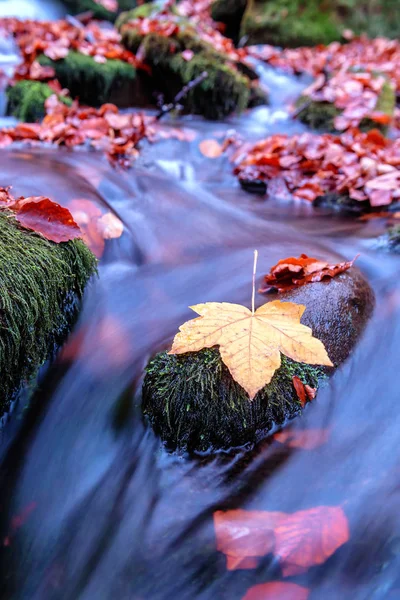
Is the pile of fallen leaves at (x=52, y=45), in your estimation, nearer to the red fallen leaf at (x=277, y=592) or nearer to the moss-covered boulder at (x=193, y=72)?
the moss-covered boulder at (x=193, y=72)

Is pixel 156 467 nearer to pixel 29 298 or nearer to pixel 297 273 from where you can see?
pixel 29 298

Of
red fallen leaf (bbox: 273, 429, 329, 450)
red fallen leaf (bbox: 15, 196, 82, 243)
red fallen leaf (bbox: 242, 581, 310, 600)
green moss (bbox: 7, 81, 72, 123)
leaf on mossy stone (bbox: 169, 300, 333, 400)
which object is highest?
green moss (bbox: 7, 81, 72, 123)

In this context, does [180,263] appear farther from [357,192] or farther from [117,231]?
[357,192]

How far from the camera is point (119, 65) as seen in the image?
5574 millimetres

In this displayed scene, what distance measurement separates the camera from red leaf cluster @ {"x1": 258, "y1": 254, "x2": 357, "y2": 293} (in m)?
2.19

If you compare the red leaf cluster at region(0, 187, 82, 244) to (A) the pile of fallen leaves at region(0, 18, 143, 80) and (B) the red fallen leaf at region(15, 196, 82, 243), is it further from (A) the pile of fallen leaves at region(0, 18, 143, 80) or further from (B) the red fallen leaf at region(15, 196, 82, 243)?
(A) the pile of fallen leaves at region(0, 18, 143, 80)

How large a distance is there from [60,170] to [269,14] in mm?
8347

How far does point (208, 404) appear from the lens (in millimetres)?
1647

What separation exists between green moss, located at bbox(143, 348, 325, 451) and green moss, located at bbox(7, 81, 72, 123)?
3.83m

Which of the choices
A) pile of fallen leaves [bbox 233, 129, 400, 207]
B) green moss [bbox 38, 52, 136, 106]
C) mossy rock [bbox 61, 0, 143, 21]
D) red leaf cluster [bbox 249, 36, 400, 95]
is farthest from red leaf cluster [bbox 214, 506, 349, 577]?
mossy rock [bbox 61, 0, 143, 21]

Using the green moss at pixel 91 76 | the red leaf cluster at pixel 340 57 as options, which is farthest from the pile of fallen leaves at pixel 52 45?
the red leaf cluster at pixel 340 57

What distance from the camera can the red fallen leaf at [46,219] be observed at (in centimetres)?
194

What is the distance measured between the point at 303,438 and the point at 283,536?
0.40m

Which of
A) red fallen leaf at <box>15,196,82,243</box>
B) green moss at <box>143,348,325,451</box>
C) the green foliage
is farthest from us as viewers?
the green foliage
